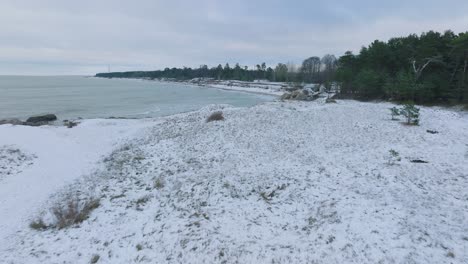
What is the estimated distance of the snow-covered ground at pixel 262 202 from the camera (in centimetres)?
650

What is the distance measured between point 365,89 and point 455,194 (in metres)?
33.8

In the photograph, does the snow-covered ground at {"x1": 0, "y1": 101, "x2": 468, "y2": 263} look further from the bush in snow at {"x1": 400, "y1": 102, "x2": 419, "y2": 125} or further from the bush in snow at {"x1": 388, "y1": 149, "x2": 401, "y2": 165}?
the bush in snow at {"x1": 400, "y1": 102, "x2": 419, "y2": 125}

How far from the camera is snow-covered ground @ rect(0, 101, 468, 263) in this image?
6.50 meters

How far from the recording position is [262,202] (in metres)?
8.87

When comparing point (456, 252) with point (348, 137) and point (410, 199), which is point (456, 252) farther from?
point (348, 137)

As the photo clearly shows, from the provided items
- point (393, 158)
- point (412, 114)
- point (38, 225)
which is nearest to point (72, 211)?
point (38, 225)

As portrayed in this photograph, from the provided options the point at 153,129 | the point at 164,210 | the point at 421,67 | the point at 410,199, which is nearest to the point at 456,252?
the point at 410,199

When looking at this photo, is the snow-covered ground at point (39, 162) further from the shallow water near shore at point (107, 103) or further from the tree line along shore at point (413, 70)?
the tree line along shore at point (413, 70)

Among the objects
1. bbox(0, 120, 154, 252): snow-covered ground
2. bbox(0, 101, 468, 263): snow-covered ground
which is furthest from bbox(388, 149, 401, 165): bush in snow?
bbox(0, 120, 154, 252): snow-covered ground

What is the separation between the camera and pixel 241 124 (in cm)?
2042

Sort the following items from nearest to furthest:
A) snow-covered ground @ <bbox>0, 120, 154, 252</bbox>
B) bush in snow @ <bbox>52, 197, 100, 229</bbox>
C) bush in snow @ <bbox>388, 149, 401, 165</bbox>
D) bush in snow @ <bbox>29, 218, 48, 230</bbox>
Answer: bush in snow @ <bbox>29, 218, 48, 230</bbox> < bush in snow @ <bbox>52, 197, 100, 229</bbox> < snow-covered ground @ <bbox>0, 120, 154, 252</bbox> < bush in snow @ <bbox>388, 149, 401, 165</bbox>

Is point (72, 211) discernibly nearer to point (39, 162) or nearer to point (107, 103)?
point (39, 162)

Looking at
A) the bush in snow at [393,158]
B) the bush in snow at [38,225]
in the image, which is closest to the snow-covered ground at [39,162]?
the bush in snow at [38,225]

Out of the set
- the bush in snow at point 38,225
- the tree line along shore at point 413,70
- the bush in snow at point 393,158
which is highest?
the tree line along shore at point 413,70
